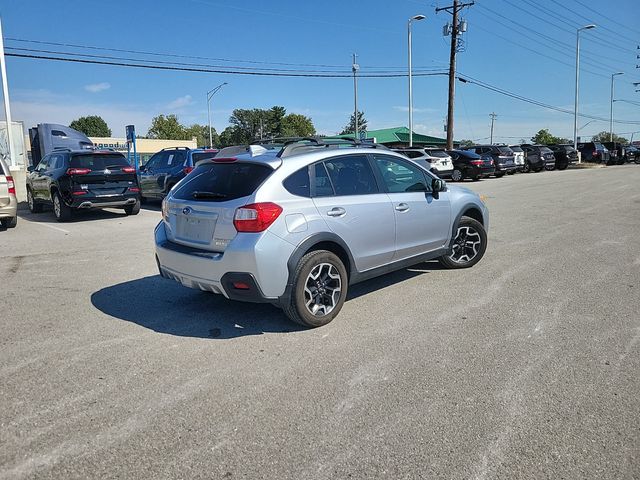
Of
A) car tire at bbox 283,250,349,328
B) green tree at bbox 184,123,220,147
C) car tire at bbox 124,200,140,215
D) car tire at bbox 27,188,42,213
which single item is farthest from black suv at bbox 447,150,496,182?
green tree at bbox 184,123,220,147

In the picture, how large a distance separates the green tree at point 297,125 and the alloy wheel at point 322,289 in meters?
105

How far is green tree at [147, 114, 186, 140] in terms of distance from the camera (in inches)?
4040

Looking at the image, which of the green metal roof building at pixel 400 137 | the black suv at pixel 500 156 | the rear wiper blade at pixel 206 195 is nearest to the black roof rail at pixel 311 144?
the rear wiper blade at pixel 206 195

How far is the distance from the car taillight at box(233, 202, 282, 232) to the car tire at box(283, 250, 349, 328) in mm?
469

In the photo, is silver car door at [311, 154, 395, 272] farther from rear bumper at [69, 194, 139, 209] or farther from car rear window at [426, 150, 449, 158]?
car rear window at [426, 150, 449, 158]

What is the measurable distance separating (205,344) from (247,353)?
0.44 meters

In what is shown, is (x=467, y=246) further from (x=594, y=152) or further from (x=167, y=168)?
(x=594, y=152)

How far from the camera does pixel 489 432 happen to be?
2.95 m

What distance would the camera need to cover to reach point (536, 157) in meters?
32.7

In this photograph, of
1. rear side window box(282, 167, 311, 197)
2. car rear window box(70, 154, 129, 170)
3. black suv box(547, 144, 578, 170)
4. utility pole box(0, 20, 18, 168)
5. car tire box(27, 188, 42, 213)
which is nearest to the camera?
rear side window box(282, 167, 311, 197)

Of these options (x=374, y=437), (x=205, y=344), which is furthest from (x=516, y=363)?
(x=205, y=344)

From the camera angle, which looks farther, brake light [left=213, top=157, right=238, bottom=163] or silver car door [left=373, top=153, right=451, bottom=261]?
silver car door [left=373, top=153, right=451, bottom=261]

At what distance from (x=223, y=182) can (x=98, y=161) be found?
849 centimetres

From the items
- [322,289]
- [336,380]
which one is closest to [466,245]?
[322,289]
